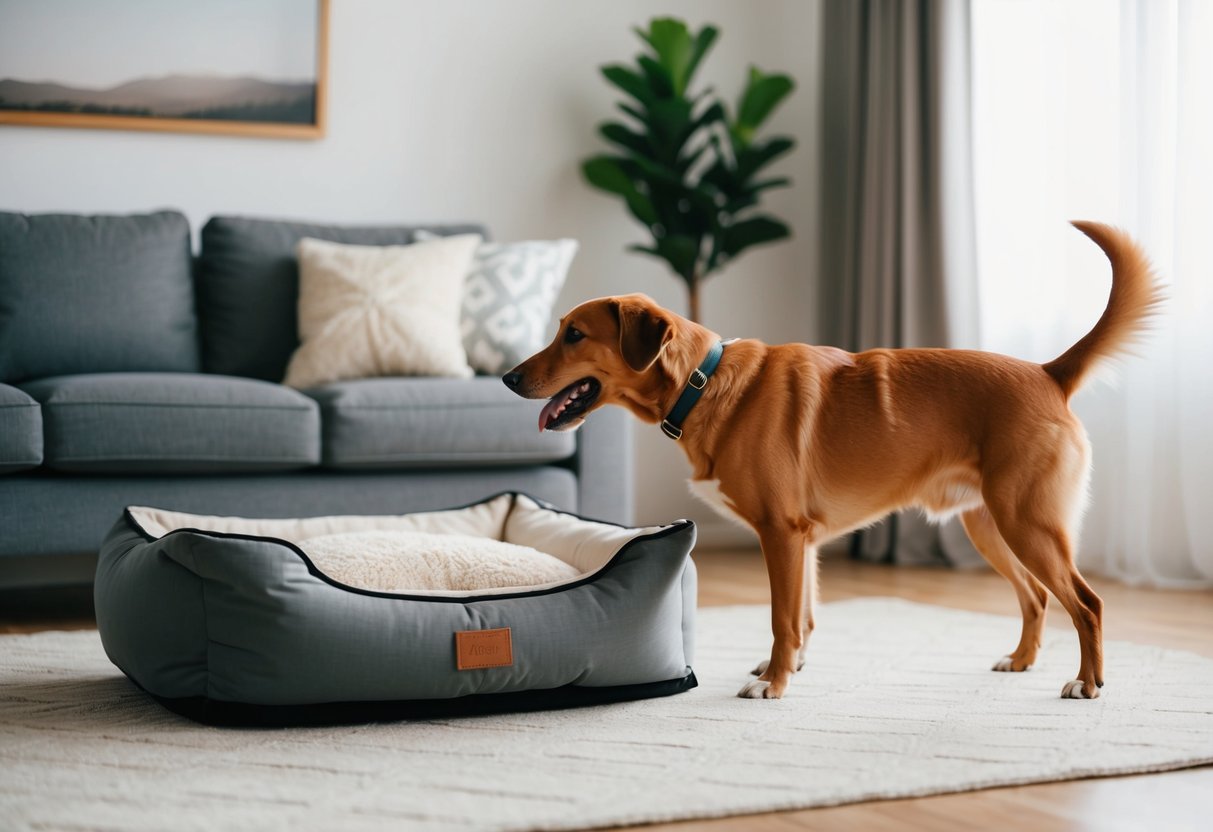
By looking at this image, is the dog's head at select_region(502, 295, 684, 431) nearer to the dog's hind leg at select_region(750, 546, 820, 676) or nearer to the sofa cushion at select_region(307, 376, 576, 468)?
the dog's hind leg at select_region(750, 546, 820, 676)

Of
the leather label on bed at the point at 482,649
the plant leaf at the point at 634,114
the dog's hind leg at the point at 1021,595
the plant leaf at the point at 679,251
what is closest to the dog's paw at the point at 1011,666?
the dog's hind leg at the point at 1021,595

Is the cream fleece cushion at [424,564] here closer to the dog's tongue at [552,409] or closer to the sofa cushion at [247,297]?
the dog's tongue at [552,409]

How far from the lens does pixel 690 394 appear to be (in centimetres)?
220

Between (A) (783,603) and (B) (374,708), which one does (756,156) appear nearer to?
(A) (783,603)

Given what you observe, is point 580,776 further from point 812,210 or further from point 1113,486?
point 812,210

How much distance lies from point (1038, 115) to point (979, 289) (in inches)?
22.9

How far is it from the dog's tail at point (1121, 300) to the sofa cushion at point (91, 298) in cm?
249

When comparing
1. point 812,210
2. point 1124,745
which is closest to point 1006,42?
point 812,210

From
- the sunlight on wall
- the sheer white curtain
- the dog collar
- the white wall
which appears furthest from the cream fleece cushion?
the white wall

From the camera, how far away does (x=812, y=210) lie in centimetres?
495

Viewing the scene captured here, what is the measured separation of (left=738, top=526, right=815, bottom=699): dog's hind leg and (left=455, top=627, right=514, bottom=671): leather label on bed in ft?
1.49

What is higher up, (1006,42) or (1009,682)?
(1006,42)

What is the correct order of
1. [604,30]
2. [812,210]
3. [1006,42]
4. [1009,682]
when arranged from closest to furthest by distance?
[1009,682]
[1006,42]
[604,30]
[812,210]

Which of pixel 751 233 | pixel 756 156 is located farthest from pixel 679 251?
pixel 756 156
